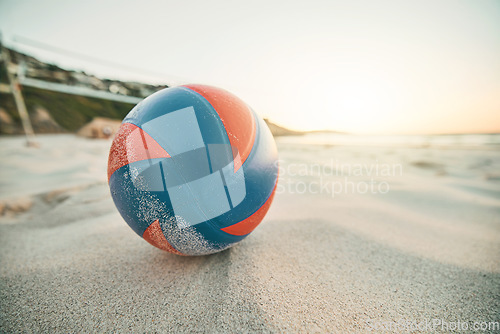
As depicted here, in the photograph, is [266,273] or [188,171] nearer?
[188,171]

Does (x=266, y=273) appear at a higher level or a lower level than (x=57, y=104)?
lower

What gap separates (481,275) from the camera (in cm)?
135

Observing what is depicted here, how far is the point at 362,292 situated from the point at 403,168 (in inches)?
212

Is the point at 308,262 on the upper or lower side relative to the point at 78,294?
lower

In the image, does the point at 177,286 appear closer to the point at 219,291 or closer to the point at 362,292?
the point at 219,291

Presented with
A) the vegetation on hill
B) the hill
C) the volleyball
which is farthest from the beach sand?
the vegetation on hill

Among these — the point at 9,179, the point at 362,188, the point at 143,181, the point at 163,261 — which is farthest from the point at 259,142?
the point at 9,179

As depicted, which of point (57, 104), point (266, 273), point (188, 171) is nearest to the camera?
point (188, 171)

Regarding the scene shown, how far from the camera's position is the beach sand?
0.98 metres

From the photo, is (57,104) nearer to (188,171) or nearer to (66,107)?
(66,107)

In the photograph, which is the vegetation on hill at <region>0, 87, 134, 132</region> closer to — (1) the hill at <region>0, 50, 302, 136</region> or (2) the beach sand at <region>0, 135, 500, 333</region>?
(1) the hill at <region>0, 50, 302, 136</region>

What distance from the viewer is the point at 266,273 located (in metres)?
1.24

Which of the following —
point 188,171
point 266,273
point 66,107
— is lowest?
point 266,273

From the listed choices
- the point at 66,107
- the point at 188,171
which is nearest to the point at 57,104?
the point at 66,107
